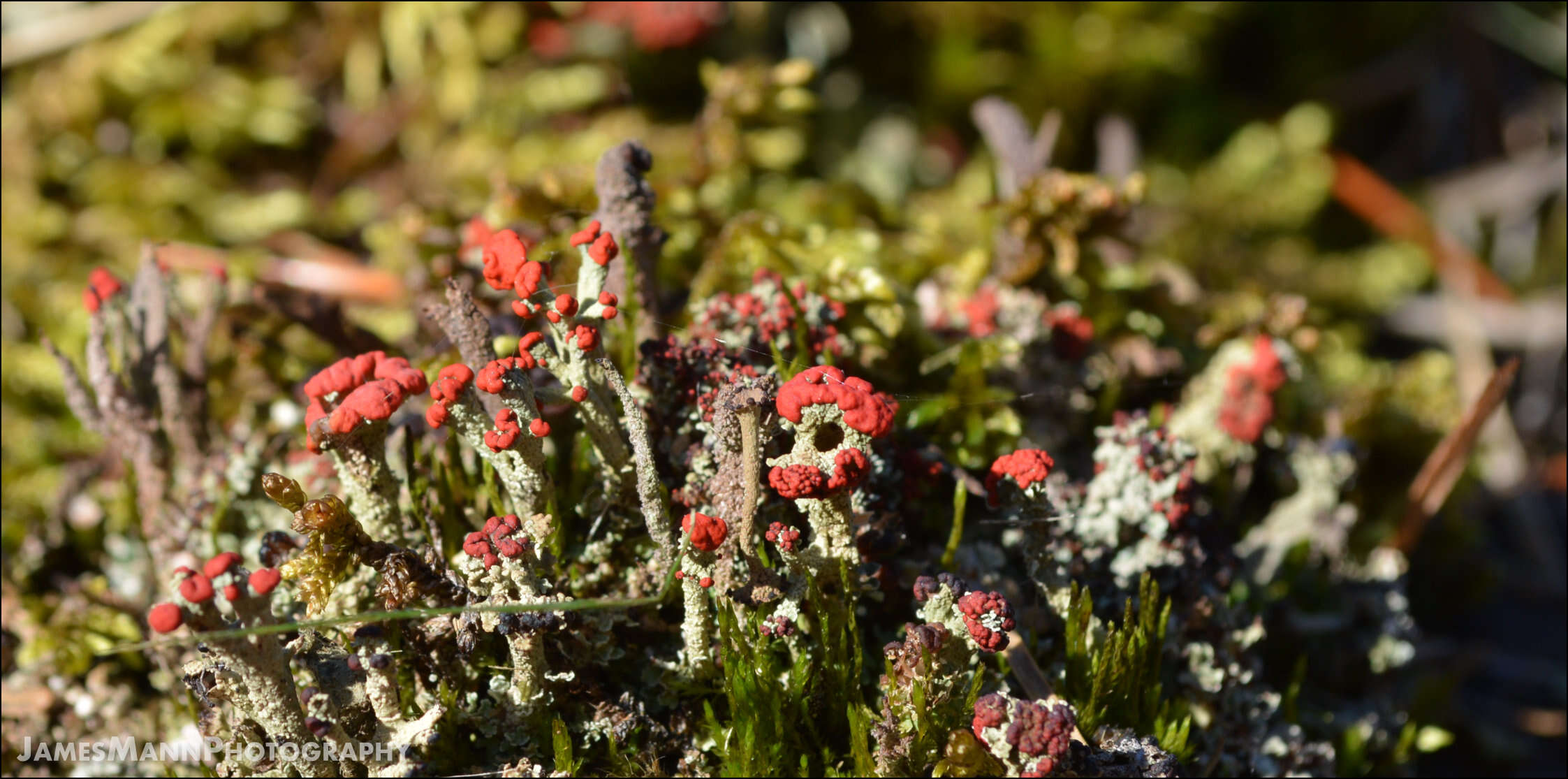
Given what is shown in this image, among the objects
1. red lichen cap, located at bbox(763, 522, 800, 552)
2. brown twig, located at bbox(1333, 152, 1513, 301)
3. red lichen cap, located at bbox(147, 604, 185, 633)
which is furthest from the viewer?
brown twig, located at bbox(1333, 152, 1513, 301)

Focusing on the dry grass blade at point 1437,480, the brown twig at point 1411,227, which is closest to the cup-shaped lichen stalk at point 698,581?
the dry grass blade at point 1437,480

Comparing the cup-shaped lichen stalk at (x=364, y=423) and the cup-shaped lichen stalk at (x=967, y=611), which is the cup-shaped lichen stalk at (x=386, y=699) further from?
the cup-shaped lichen stalk at (x=967, y=611)

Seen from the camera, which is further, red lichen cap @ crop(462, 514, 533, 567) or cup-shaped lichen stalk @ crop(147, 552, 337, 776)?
red lichen cap @ crop(462, 514, 533, 567)

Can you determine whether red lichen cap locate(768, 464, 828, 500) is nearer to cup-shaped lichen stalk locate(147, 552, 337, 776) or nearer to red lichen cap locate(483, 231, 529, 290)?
red lichen cap locate(483, 231, 529, 290)

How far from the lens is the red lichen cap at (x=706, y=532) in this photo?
1256 millimetres

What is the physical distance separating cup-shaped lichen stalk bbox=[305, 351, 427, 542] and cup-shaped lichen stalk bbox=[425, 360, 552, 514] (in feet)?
0.17

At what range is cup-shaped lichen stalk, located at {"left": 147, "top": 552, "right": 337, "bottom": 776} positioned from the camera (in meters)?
1.12

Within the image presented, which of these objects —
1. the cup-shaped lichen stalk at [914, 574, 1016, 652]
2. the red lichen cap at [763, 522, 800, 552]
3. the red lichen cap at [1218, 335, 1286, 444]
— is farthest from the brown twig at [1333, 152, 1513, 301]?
the red lichen cap at [763, 522, 800, 552]

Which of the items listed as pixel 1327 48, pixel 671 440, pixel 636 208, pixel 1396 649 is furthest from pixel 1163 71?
pixel 671 440

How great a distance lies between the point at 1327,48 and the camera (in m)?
3.41

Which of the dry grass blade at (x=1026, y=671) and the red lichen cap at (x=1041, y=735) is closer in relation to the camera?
the red lichen cap at (x=1041, y=735)

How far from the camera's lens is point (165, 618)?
109 cm

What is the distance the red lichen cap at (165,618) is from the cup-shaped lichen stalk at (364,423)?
0.93 feet

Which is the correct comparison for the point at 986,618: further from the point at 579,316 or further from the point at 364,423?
the point at 364,423
